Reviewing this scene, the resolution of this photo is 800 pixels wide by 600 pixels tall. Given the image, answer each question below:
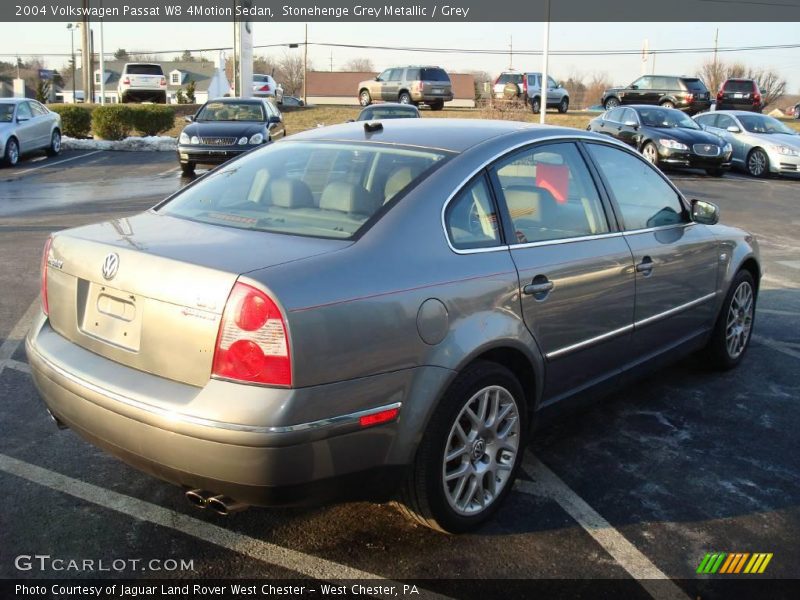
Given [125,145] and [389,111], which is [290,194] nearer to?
[389,111]

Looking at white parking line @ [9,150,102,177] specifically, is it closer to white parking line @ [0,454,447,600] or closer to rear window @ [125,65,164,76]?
rear window @ [125,65,164,76]

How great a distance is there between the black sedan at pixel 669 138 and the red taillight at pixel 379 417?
16393 millimetres

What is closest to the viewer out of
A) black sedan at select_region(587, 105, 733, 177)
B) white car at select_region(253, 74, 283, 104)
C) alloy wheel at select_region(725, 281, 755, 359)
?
alloy wheel at select_region(725, 281, 755, 359)

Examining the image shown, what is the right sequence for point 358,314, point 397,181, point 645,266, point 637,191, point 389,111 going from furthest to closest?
1. point 389,111
2. point 637,191
3. point 645,266
4. point 397,181
5. point 358,314

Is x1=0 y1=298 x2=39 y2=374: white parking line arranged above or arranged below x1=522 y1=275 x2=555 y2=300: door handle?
below

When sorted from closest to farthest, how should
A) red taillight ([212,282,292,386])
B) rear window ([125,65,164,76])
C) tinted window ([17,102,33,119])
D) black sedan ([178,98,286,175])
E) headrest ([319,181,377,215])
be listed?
1. red taillight ([212,282,292,386])
2. headrest ([319,181,377,215])
3. black sedan ([178,98,286,175])
4. tinted window ([17,102,33,119])
5. rear window ([125,65,164,76])

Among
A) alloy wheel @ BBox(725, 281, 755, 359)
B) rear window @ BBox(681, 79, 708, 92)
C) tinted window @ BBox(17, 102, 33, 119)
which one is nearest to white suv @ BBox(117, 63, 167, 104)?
tinted window @ BBox(17, 102, 33, 119)

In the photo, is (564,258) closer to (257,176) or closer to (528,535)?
(528,535)

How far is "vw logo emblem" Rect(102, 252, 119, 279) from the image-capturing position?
2965 mm

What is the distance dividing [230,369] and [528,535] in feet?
4.82

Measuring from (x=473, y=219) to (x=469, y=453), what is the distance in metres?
0.98

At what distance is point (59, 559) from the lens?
118 inches

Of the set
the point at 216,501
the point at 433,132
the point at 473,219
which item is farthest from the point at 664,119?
the point at 216,501

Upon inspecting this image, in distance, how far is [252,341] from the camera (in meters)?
2.60
